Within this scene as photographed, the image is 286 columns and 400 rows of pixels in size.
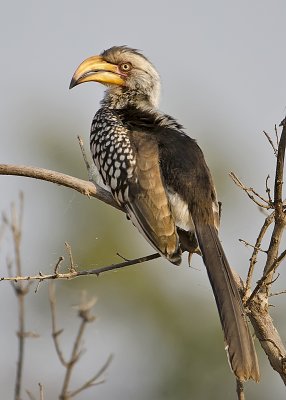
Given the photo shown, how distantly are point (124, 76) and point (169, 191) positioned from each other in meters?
1.37

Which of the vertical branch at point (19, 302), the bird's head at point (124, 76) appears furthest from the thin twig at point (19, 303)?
the bird's head at point (124, 76)

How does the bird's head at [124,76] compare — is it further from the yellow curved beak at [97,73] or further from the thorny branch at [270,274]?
the thorny branch at [270,274]

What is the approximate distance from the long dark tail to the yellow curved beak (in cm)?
157

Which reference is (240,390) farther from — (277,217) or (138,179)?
(138,179)

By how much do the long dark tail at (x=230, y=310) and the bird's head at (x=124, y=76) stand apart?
1528 mm

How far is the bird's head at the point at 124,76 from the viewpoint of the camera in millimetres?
5969

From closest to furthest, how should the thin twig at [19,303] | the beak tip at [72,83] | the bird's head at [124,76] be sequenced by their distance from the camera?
the thin twig at [19,303]
the beak tip at [72,83]
the bird's head at [124,76]

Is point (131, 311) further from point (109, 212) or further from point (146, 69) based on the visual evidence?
point (146, 69)

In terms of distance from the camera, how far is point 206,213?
4898mm

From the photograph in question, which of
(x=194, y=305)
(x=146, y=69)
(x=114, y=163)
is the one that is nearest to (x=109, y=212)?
(x=194, y=305)

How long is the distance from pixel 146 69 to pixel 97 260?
573 centimetres

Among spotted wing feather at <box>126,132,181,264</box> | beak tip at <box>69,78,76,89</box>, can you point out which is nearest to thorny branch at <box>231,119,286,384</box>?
spotted wing feather at <box>126,132,181,264</box>

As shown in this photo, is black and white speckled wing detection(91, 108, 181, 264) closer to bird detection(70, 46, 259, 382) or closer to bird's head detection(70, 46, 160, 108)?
bird detection(70, 46, 259, 382)

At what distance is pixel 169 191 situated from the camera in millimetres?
4980
